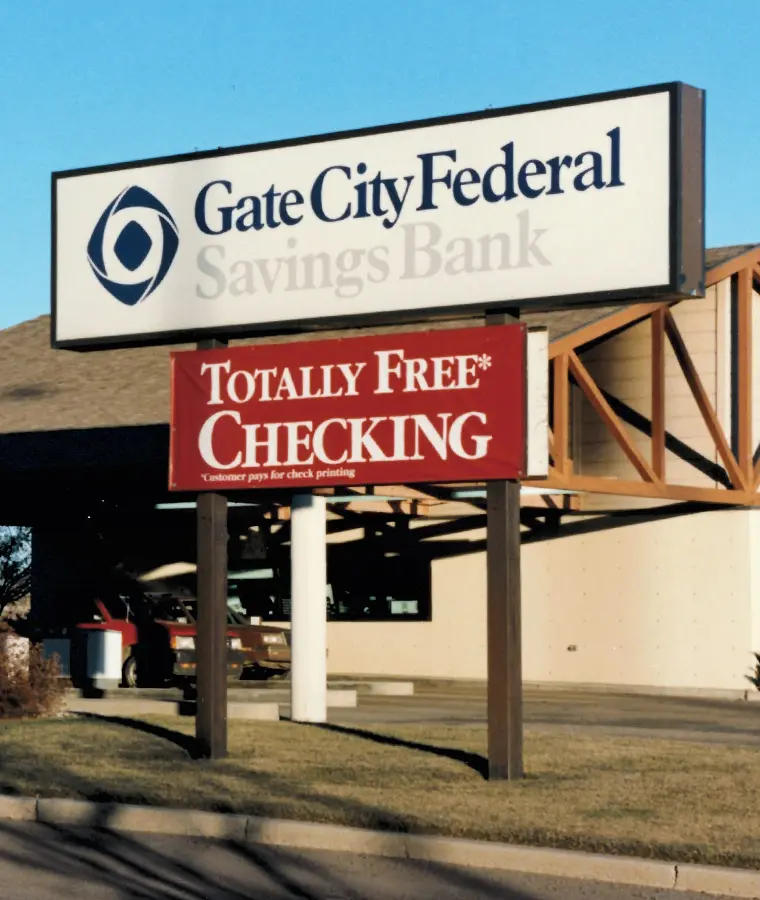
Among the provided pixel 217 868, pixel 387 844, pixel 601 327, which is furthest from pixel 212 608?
pixel 601 327

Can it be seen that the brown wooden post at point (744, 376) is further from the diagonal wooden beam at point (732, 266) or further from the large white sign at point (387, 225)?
the large white sign at point (387, 225)

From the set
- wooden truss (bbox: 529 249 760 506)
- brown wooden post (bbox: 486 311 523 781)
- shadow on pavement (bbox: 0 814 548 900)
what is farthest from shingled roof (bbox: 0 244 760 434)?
shadow on pavement (bbox: 0 814 548 900)

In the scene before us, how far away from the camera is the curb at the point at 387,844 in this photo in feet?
35.1

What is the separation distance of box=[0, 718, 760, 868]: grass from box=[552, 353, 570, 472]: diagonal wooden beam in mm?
7358

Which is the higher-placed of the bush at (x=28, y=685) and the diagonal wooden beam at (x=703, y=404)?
the diagonal wooden beam at (x=703, y=404)

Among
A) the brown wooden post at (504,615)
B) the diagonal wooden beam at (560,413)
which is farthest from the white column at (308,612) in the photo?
the brown wooden post at (504,615)

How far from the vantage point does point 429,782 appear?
1481cm

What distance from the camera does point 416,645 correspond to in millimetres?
33625

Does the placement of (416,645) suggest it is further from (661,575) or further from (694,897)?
(694,897)

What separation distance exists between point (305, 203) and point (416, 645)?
57.5 feet

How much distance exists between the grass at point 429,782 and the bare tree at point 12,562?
3075 centimetres

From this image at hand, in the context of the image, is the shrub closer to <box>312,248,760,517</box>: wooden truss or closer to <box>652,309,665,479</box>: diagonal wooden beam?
<box>312,248,760,517</box>: wooden truss

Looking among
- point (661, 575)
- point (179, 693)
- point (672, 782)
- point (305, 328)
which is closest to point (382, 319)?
point (305, 328)

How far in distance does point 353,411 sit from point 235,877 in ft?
20.9
